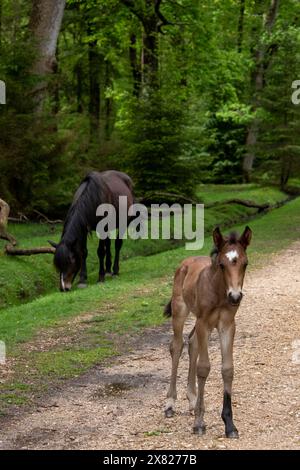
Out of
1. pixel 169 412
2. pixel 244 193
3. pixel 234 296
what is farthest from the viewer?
pixel 244 193

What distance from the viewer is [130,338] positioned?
32.3 ft

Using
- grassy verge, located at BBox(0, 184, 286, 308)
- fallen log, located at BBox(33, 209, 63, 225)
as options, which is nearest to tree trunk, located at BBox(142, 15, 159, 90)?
grassy verge, located at BBox(0, 184, 286, 308)

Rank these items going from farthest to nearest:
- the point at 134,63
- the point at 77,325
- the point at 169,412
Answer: the point at 134,63, the point at 77,325, the point at 169,412

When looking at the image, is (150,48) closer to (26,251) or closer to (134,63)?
(134,63)

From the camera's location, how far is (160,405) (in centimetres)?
697

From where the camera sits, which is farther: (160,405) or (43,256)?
(43,256)

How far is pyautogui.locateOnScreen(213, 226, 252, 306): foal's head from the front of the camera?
5445 millimetres

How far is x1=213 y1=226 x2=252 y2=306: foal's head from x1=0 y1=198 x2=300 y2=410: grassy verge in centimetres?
276

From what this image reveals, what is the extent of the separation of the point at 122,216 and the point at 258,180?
65.1 ft

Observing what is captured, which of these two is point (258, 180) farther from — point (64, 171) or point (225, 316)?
point (225, 316)

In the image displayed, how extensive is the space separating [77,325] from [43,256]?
543 cm

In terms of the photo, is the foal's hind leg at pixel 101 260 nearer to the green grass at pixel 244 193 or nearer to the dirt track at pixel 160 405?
the dirt track at pixel 160 405

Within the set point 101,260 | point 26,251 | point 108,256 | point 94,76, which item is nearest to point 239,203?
point 94,76
